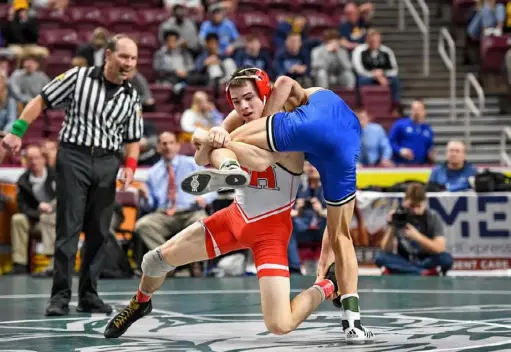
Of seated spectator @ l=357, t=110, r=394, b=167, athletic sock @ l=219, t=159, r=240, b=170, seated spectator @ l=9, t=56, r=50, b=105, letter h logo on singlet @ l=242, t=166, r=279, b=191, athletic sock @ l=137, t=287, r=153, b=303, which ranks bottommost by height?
athletic sock @ l=137, t=287, r=153, b=303

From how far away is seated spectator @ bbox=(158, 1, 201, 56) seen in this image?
1447 centimetres

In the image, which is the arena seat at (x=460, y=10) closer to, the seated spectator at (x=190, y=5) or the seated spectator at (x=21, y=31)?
the seated spectator at (x=190, y=5)

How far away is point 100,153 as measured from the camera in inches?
282

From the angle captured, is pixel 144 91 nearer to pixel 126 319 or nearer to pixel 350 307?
pixel 126 319

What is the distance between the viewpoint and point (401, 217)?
9.93 metres

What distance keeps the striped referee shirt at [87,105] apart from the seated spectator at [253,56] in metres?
6.81

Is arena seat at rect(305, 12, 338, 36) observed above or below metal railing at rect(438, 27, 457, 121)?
above

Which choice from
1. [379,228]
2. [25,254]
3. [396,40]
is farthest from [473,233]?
[396,40]

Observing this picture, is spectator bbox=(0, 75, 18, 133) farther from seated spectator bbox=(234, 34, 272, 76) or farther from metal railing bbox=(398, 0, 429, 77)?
metal railing bbox=(398, 0, 429, 77)

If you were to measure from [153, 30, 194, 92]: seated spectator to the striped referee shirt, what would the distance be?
659 cm

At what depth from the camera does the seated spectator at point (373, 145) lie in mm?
12336

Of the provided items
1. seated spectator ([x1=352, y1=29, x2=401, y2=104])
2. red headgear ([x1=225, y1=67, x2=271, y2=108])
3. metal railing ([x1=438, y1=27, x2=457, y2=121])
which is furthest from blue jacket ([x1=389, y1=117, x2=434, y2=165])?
red headgear ([x1=225, y1=67, x2=271, y2=108])

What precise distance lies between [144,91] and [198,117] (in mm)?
817

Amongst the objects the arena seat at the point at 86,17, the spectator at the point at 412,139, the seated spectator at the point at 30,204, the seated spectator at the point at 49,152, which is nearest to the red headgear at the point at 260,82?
the seated spectator at the point at 30,204
